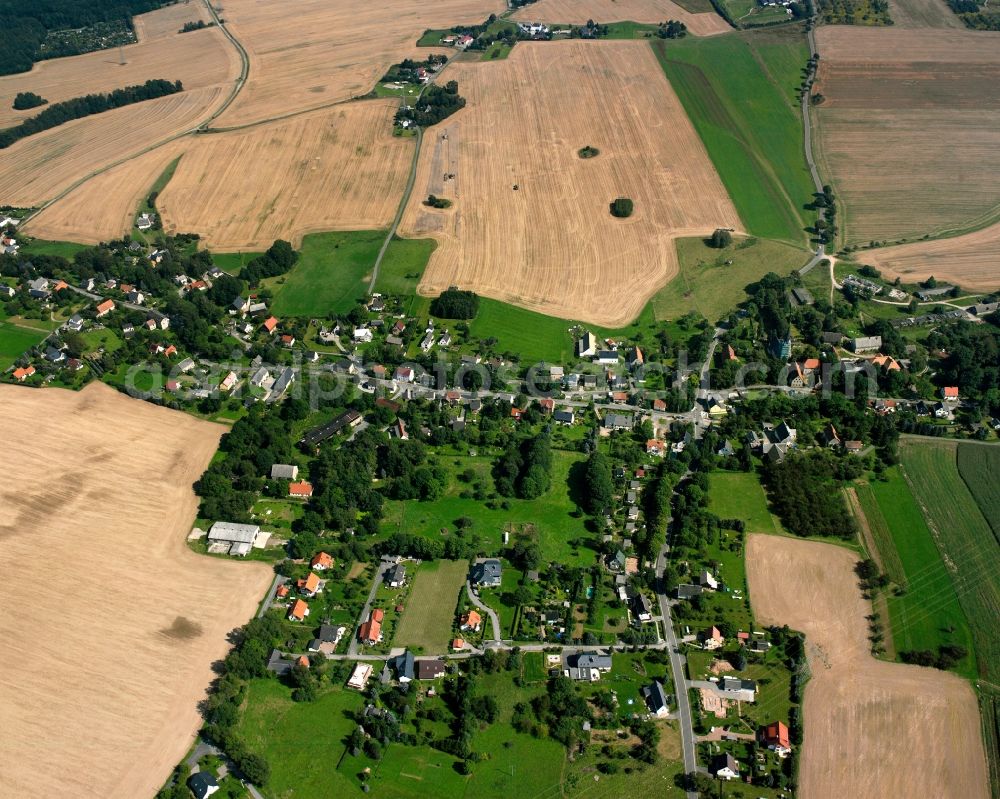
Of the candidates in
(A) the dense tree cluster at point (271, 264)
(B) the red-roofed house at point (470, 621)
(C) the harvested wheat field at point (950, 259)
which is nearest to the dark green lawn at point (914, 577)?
(B) the red-roofed house at point (470, 621)

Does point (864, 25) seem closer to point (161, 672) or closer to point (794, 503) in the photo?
point (794, 503)

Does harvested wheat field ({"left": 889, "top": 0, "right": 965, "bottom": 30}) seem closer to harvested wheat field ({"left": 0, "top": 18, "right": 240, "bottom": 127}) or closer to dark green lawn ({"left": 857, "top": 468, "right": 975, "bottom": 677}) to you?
dark green lawn ({"left": 857, "top": 468, "right": 975, "bottom": 677})

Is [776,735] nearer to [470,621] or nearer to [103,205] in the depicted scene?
[470,621]

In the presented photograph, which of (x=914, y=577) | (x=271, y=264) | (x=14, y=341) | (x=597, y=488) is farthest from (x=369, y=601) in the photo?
(x=14, y=341)

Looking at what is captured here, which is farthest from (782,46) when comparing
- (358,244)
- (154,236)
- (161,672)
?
(161,672)

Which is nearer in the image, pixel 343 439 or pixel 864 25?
pixel 343 439

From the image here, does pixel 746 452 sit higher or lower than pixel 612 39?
lower

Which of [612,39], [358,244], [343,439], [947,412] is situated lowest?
[947,412]
